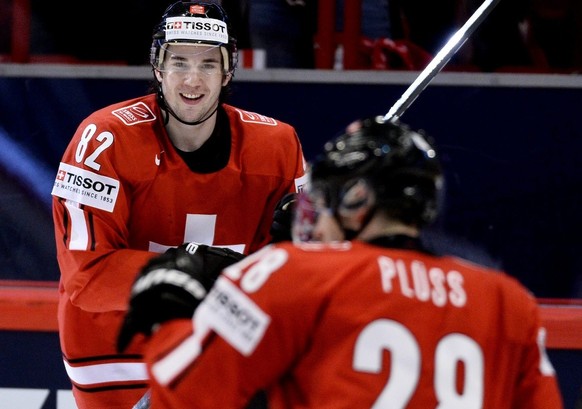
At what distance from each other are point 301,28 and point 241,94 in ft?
1.04

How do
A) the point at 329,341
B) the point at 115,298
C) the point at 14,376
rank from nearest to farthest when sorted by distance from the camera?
1. the point at 329,341
2. the point at 115,298
3. the point at 14,376

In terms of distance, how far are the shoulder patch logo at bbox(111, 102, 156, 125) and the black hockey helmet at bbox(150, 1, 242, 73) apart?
0.34 feet

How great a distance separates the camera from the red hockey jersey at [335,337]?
1546 mm

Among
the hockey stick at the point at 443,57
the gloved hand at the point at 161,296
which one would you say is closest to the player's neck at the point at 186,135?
the hockey stick at the point at 443,57

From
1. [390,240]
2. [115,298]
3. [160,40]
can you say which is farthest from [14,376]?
[390,240]

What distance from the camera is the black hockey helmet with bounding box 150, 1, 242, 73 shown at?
2.72 metres

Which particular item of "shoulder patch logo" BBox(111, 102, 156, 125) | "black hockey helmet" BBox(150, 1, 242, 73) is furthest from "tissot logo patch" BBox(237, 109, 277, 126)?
"shoulder patch logo" BBox(111, 102, 156, 125)

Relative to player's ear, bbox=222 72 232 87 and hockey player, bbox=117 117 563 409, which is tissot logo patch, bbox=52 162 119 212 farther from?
hockey player, bbox=117 117 563 409

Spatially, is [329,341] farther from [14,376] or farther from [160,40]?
[14,376]

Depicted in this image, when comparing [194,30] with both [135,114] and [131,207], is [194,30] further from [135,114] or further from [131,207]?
[131,207]

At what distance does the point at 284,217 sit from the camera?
258cm

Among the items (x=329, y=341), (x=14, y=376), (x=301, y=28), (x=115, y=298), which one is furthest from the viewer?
(x=301, y=28)

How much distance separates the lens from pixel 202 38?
2.72m

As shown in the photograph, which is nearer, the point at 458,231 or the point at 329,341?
the point at 329,341
